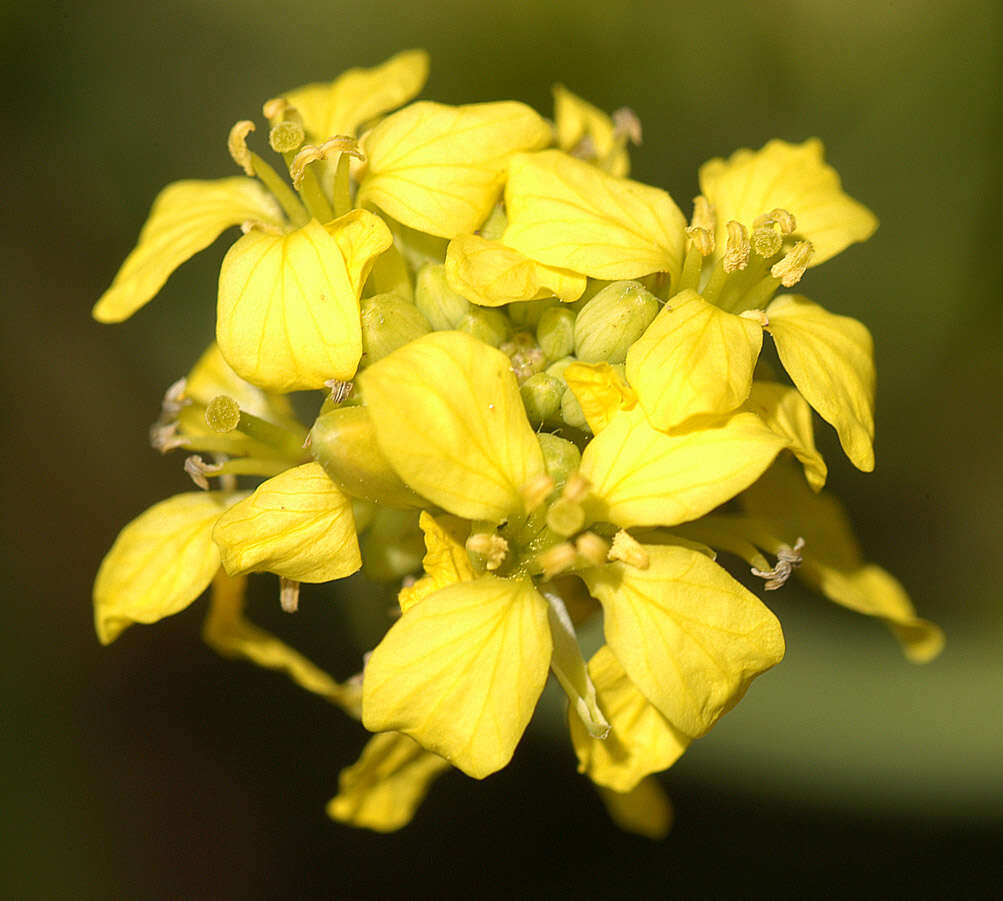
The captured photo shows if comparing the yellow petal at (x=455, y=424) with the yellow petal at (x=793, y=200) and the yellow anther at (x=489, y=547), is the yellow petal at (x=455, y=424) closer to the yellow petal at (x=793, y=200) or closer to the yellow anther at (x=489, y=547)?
the yellow anther at (x=489, y=547)

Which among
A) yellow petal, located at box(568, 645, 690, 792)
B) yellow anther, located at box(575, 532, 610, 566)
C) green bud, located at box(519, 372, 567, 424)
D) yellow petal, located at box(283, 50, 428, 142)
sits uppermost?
yellow petal, located at box(283, 50, 428, 142)

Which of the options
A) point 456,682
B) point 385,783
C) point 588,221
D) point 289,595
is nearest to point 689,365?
point 588,221

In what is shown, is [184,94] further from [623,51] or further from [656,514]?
[656,514]

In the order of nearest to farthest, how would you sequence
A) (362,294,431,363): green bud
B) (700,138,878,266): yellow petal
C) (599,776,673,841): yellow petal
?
(362,294,431,363): green bud, (700,138,878,266): yellow petal, (599,776,673,841): yellow petal

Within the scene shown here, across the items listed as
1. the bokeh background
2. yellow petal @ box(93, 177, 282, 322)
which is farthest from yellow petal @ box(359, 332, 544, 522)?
the bokeh background

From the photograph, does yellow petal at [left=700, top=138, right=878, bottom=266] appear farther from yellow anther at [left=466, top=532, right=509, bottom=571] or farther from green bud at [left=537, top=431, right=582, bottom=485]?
yellow anther at [left=466, top=532, right=509, bottom=571]

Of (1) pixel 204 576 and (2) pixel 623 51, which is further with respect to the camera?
(2) pixel 623 51

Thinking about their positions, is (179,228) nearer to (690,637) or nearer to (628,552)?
(628,552)

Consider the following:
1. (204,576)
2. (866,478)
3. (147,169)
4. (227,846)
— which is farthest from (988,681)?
(147,169)

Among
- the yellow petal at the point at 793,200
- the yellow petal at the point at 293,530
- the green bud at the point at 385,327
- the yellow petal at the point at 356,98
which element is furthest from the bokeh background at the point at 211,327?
the green bud at the point at 385,327
